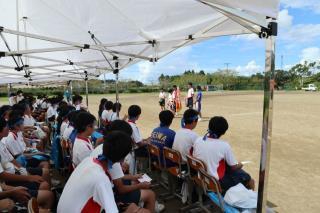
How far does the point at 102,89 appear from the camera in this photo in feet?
188

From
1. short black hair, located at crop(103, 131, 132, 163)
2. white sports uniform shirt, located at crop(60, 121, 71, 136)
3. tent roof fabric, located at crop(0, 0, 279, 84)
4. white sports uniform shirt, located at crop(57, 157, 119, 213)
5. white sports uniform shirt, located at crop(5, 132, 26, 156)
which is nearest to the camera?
white sports uniform shirt, located at crop(57, 157, 119, 213)

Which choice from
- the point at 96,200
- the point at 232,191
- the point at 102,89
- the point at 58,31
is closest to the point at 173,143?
the point at 232,191

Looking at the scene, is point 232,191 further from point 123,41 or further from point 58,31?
point 58,31

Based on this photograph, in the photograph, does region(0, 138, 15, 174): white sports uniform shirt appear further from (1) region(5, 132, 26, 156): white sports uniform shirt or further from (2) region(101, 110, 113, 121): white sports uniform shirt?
(2) region(101, 110, 113, 121): white sports uniform shirt

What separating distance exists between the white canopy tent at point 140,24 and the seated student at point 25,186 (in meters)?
2.18

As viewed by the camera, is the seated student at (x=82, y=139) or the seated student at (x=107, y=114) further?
the seated student at (x=107, y=114)

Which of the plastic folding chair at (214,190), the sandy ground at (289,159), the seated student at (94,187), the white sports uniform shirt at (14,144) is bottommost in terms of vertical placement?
the sandy ground at (289,159)

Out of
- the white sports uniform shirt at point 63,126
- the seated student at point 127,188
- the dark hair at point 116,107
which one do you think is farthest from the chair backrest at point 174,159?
the dark hair at point 116,107

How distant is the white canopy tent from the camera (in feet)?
10.0

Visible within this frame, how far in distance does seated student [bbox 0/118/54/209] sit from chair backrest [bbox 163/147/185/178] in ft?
5.63

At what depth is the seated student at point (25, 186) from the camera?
129 inches

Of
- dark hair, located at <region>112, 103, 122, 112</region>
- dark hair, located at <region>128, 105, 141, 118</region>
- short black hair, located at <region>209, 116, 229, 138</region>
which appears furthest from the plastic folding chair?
dark hair, located at <region>112, 103, 122, 112</region>

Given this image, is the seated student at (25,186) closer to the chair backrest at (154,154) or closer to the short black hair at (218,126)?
the chair backrest at (154,154)

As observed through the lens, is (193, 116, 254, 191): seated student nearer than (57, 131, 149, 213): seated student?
No
